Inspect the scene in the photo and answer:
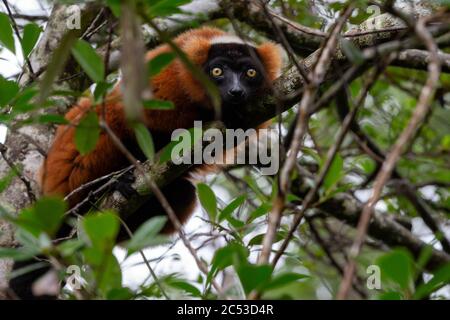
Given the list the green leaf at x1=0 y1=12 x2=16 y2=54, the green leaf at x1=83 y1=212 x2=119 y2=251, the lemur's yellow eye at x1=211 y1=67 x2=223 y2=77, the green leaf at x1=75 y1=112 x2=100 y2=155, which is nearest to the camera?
the green leaf at x1=83 y1=212 x2=119 y2=251

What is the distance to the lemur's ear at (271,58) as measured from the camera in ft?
19.6

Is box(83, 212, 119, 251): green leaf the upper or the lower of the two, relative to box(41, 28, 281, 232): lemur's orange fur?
upper

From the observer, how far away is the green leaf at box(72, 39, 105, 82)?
2379 millimetres

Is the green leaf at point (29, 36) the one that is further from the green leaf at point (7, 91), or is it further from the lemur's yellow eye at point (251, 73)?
the lemur's yellow eye at point (251, 73)

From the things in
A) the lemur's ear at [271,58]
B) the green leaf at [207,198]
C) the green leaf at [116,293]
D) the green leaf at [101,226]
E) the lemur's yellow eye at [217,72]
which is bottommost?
the green leaf at [207,198]

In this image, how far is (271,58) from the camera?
6.03 m

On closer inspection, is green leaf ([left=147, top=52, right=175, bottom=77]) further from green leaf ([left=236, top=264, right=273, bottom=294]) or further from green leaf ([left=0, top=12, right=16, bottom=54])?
green leaf ([left=0, top=12, right=16, bottom=54])

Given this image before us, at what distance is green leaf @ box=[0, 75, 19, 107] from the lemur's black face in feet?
6.63

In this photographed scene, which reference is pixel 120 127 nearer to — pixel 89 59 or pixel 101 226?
pixel 89 59

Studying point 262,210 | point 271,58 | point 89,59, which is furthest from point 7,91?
point 271,58

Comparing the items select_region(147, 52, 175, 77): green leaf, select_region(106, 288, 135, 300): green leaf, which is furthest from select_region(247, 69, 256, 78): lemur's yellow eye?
select_region(106, 288, 135, 300): green leaf

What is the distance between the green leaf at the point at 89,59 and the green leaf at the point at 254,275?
0.98 metres

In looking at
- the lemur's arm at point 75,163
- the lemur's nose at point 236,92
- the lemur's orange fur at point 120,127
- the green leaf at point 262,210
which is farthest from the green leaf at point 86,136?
the lemur's arm at point 75,163
